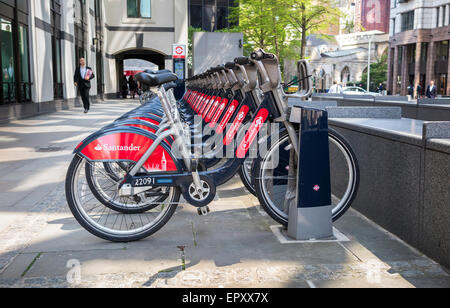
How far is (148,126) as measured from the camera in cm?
418

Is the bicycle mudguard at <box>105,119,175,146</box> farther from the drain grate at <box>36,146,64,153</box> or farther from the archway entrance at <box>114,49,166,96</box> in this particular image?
the archway entrance at <box>114,49,166,96</box>

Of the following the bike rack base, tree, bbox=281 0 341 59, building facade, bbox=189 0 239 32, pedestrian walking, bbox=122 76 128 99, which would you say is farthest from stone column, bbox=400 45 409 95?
the bike rack base

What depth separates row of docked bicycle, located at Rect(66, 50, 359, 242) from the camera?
381 centimetres

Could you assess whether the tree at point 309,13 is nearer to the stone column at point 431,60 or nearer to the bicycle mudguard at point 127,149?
the bicycle mudguard at point 127,149

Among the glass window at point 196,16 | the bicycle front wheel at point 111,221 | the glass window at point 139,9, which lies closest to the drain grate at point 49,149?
the bicycle front wheel at point 111,221

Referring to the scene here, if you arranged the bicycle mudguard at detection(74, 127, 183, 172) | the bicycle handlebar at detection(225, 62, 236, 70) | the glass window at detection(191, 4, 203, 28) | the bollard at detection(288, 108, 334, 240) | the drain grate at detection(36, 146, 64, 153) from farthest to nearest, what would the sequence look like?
the glass window at detection(191, 4, 203, 28) → the drain grate at detection(36, 146, 64, 153) → the bicycle handlebar at detection(225, 62, 236, 70) → the bollard at detection(288, 108, 334, 240) → the bicycle mudguard at detection(74, 127, 183, 172)

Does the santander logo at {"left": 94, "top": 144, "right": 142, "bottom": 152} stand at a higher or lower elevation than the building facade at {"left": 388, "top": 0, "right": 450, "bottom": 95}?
lower

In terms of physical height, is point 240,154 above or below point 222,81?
below

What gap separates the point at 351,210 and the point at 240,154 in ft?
4.78

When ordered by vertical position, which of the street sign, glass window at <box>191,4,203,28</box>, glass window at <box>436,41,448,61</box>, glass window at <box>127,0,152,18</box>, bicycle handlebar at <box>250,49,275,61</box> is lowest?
bicycle handlebar at <box>250,49,275,61</box>

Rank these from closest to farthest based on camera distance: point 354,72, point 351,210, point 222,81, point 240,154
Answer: point 240,154, point 351,210, point 222,81, point 354,72

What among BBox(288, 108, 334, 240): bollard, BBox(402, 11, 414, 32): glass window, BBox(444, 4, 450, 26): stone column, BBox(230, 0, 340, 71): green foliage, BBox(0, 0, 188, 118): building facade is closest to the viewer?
BBox(288, 108, 334, 240): bollard

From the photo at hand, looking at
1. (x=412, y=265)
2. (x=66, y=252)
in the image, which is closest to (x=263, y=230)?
(x=412, y=265)
